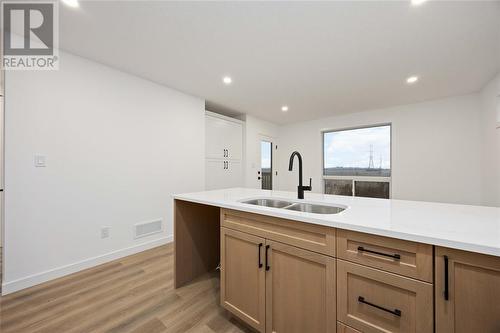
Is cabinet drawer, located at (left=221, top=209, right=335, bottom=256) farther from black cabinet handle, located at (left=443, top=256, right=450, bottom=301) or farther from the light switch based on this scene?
the light switch

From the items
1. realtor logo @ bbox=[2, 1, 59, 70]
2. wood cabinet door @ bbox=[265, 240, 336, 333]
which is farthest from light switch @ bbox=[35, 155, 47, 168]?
wood cabinet door @ bbox=[265, 240, 336, 333]

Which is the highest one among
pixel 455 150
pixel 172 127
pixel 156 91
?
pixel 156 91

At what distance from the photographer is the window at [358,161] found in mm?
4180

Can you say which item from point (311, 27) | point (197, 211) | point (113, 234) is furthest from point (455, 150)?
point (113, 234)

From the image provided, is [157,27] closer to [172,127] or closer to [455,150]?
[172,127]

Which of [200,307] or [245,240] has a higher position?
[245,240]

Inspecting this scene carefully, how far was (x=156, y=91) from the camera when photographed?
2.87m

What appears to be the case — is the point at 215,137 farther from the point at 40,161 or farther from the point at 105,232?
the point at 40,161

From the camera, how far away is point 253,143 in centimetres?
474

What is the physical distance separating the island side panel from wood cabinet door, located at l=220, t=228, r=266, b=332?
622 mm

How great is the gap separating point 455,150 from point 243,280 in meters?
4.35

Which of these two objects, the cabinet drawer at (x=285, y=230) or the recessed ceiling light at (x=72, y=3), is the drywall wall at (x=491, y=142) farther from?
the recessed ceiling light at (x=72, y=3)

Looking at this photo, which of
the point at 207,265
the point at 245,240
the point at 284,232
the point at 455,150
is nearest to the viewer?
the point at 284,232

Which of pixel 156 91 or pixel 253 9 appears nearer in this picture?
pixel 253 9
